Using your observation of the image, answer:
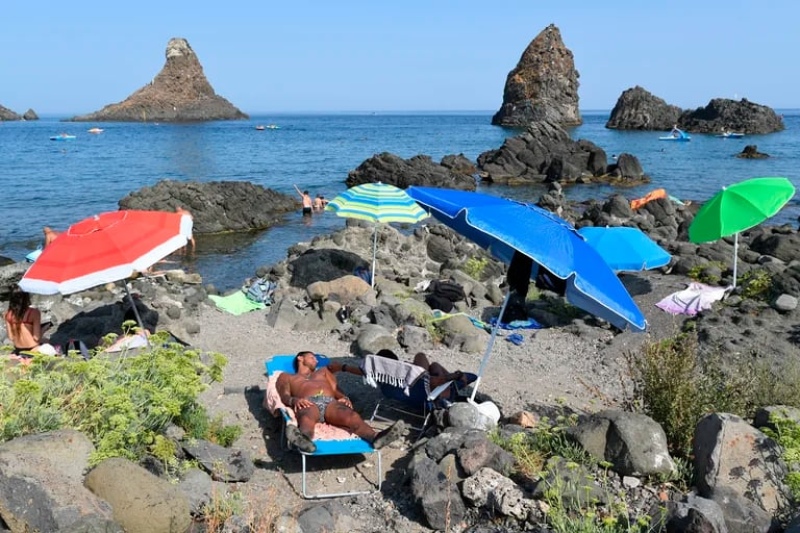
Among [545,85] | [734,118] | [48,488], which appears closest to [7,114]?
[545,85]

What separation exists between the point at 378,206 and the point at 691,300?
5.89m

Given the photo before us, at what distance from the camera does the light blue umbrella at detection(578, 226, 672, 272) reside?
12547 mm

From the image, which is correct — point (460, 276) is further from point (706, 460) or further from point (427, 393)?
point (706, 460)

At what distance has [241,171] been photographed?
4853 centimetres

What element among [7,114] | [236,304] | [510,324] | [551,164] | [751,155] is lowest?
[7,114]

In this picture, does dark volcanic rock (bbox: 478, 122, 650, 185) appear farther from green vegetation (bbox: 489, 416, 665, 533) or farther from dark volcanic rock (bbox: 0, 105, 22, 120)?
dark volcanic rock (bbox: 0, 105, 22, 120)

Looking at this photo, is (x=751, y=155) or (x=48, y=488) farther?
(x=751, y=155)

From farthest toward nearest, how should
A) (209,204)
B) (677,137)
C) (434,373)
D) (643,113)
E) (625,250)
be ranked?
(643,113)
(677,137)
(209,204)
(625,250)
(434,373)

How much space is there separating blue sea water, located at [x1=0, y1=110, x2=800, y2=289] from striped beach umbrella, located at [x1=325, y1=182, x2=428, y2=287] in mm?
5450

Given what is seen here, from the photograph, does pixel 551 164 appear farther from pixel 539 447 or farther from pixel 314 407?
pixel 539 447

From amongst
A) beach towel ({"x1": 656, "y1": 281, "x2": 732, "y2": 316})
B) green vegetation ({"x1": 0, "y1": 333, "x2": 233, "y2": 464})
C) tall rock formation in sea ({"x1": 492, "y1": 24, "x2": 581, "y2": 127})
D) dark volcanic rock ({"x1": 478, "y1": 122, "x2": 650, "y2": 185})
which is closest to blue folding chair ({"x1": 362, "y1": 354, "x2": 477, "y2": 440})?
green vegetation ({"x1": 0, "y1": 333, "x2": 233, "y2": 464})

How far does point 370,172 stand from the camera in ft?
127

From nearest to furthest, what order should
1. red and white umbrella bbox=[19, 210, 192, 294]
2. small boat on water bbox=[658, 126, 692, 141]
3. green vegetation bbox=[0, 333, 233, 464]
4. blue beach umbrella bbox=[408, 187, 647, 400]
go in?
1. green vegetation bbox=[0, 333, 233, 464]
2. blue beach umbrella bbox=[408, 187, 647, 400]
3. red and white umbrella bbox=[19, 210, 192, 294]
4. small boat on water bbox=[658, 126, 692, 141]

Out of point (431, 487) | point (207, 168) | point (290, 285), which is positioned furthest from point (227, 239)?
point (207, 168)
